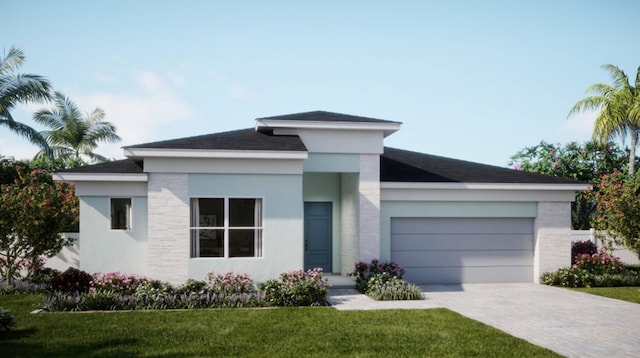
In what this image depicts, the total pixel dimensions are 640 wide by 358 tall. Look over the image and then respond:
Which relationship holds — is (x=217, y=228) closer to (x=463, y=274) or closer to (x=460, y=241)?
(x=460, y=241)

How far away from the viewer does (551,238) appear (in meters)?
18.2

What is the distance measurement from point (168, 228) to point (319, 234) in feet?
19.0

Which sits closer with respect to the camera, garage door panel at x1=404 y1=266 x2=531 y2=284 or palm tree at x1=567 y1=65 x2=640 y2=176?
garage door panel at x1=404 y1=266 x2=531 y2=284

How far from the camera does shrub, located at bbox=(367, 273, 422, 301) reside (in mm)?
14547

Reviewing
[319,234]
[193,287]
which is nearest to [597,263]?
[319,234]

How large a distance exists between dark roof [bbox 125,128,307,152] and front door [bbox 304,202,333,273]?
3.42 m

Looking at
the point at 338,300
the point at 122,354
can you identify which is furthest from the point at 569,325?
the point at 122,354

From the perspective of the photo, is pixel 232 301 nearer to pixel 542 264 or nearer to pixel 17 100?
pixel 542 264

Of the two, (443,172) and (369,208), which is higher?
(443,172)

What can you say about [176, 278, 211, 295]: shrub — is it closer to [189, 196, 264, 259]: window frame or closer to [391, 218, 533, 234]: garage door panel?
[189, 196, 264, 259]: window frame

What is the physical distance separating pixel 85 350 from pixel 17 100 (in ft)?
71.4

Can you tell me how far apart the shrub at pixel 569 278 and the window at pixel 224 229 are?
9.19 meters

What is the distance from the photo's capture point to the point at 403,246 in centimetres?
1758

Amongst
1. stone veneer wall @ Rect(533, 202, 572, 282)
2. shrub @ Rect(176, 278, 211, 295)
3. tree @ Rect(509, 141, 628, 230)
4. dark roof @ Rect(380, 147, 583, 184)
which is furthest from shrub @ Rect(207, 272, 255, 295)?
tree @ Rect(509, 141, 628, 230)
